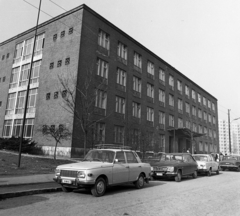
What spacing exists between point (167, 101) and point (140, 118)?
9283 millimetres

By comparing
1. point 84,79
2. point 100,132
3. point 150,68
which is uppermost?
point 150,68

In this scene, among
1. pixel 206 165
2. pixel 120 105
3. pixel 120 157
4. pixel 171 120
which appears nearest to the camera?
pixel 120 157

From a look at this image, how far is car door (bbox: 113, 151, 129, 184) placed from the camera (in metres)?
8.78

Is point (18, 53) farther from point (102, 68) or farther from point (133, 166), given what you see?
point (133, 166)

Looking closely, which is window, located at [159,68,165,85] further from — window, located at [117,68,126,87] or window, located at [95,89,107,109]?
window, located at [95,89,107,109]

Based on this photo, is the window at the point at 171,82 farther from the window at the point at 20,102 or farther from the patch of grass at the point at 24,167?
the patch of grass at the point at 24,167

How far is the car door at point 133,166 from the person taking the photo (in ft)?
31.5

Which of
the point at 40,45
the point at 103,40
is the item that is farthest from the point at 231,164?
the point at 40,45

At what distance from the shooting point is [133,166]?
9.77 m

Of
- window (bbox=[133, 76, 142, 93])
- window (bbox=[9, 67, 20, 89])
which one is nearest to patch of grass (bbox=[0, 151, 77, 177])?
window (bbox=[9, 67, 20, 89])

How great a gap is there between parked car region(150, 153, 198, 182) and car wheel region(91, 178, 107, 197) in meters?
5.31

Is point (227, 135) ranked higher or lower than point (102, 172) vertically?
higher

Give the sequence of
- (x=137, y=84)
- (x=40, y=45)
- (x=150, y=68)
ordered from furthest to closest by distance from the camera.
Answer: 1. (x=150, y=68)
2. (x=137, y=84)
3. (x=40, y=45)

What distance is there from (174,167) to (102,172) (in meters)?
5.71
